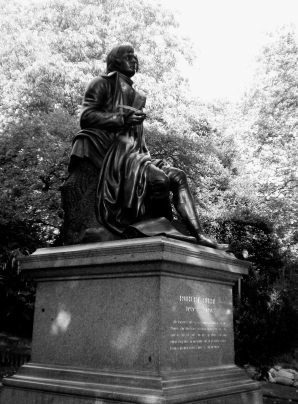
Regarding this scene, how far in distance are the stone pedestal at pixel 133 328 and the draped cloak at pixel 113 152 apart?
1.84 ft

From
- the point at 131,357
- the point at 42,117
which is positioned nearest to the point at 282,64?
the point at 42,117

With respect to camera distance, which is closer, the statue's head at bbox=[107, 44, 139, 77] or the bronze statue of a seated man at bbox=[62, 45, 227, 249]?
the bronze statue of a seated man at bbox=[62, 45, 227, 249]

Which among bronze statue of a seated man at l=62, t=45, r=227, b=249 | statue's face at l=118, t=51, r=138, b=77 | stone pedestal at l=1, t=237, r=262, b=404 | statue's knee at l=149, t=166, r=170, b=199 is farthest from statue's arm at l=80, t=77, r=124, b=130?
stone pedestal at l=1, t=237, r=262, b=404

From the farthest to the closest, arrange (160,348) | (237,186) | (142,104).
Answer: (237,186) < (142,104) < (160,348)

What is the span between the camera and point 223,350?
546 centimetres

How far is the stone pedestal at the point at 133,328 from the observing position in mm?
4535

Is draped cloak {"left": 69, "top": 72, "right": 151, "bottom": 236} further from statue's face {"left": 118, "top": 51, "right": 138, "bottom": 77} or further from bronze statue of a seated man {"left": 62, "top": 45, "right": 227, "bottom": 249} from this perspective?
statue's face {"left": 118, "top": 51, "right": 138, "bottom": 77}

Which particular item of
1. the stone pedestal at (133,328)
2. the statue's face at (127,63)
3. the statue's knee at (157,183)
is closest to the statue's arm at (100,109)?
the statue's face at (127,63)

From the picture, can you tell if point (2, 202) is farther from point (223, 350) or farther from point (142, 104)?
point (223, 350)

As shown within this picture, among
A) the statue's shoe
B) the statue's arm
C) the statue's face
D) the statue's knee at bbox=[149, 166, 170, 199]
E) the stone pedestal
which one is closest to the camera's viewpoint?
the stone pedestal

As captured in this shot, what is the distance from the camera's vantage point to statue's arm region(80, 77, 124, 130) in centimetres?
599

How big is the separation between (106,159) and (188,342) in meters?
2.26

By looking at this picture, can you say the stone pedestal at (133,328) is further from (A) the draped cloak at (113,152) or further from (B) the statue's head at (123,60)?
(B) the statue's head at (123,60)

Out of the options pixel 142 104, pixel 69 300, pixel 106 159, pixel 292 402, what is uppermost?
pixel 142 104
